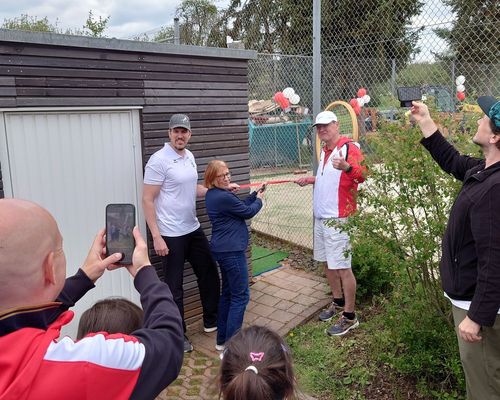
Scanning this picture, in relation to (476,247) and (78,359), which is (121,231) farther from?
(476,247)

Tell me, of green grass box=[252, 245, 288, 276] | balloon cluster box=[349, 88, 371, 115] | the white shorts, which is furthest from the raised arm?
green grass box=[252, 245, 288, 276]

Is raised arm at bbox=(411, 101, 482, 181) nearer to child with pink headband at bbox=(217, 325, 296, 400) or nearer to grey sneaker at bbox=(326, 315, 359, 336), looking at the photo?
child with pink headband at bbox=(217, 325, 296, 400)

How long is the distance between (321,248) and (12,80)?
3045mm

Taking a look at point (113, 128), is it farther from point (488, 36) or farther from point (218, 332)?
point (488, 36)

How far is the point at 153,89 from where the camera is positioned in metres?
3.95

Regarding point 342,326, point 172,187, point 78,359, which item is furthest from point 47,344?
point 342,326

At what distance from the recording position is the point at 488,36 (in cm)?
498

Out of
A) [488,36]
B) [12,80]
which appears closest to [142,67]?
[12,80]

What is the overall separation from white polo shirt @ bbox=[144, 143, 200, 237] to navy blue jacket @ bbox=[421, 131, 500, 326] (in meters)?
2.14

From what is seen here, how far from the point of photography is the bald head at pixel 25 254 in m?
1.03

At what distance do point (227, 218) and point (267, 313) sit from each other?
1.40 m

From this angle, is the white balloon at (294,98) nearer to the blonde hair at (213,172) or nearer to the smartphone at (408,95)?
the blonde hair at (213,172)

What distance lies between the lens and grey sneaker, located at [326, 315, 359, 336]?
4039 mm

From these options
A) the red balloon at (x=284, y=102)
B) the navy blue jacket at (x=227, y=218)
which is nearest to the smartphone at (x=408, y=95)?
the navy blue jacket at (x=227, y=218)
